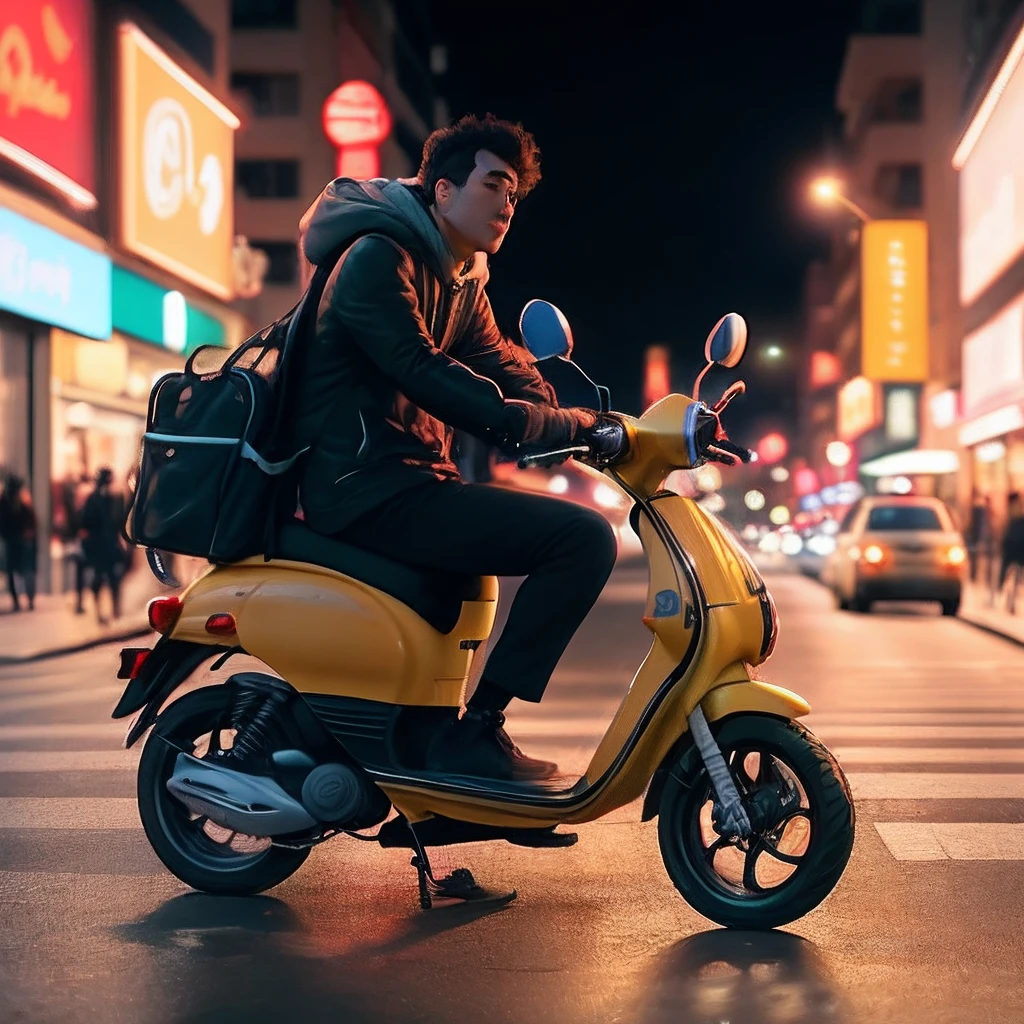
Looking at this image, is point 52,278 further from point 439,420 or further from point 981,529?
point 439,420

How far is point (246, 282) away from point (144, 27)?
27.6 ft

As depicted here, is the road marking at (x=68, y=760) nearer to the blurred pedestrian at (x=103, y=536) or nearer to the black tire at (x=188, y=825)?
the black tire at (x=188, y=825)

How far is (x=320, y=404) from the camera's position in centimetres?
469

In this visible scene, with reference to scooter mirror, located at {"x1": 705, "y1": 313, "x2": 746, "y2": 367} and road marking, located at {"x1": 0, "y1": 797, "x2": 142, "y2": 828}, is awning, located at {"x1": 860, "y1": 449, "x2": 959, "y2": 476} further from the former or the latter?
scooter mirror, located at {"x1": 705, "y1": 313, "x2": 746, "y2": 367}

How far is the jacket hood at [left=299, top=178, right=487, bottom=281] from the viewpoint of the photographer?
181 inches

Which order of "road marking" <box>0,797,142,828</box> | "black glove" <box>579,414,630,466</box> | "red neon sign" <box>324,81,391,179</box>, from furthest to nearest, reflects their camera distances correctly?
"red neon sign" <box>324,81,391,179</box> → "road marking" <box>0,797,142,828</box> → "black glove" <box>579,414,630,466</box>

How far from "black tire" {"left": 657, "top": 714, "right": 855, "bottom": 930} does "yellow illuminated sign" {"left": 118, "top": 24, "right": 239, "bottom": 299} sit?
2338 centimetres

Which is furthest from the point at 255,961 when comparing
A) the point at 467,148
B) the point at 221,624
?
the point at 467,148

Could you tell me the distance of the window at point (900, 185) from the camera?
6562 cm

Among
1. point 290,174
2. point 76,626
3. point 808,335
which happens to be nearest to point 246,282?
point 76,626

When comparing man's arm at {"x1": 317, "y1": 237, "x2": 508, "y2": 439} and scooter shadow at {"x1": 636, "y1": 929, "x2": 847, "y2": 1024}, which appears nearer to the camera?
scooter shadow at {"x1": 636, "y1": 929, "x2": 847, "y2": 1024}

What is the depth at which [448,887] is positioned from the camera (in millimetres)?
4812

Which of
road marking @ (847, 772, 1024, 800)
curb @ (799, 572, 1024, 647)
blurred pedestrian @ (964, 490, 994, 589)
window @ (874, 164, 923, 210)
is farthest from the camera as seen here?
window @ (874, 164, 923, 210)

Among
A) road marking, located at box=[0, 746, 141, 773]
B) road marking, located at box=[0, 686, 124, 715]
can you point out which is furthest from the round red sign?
road marking, located at box=[0, 746, 141, 773]
